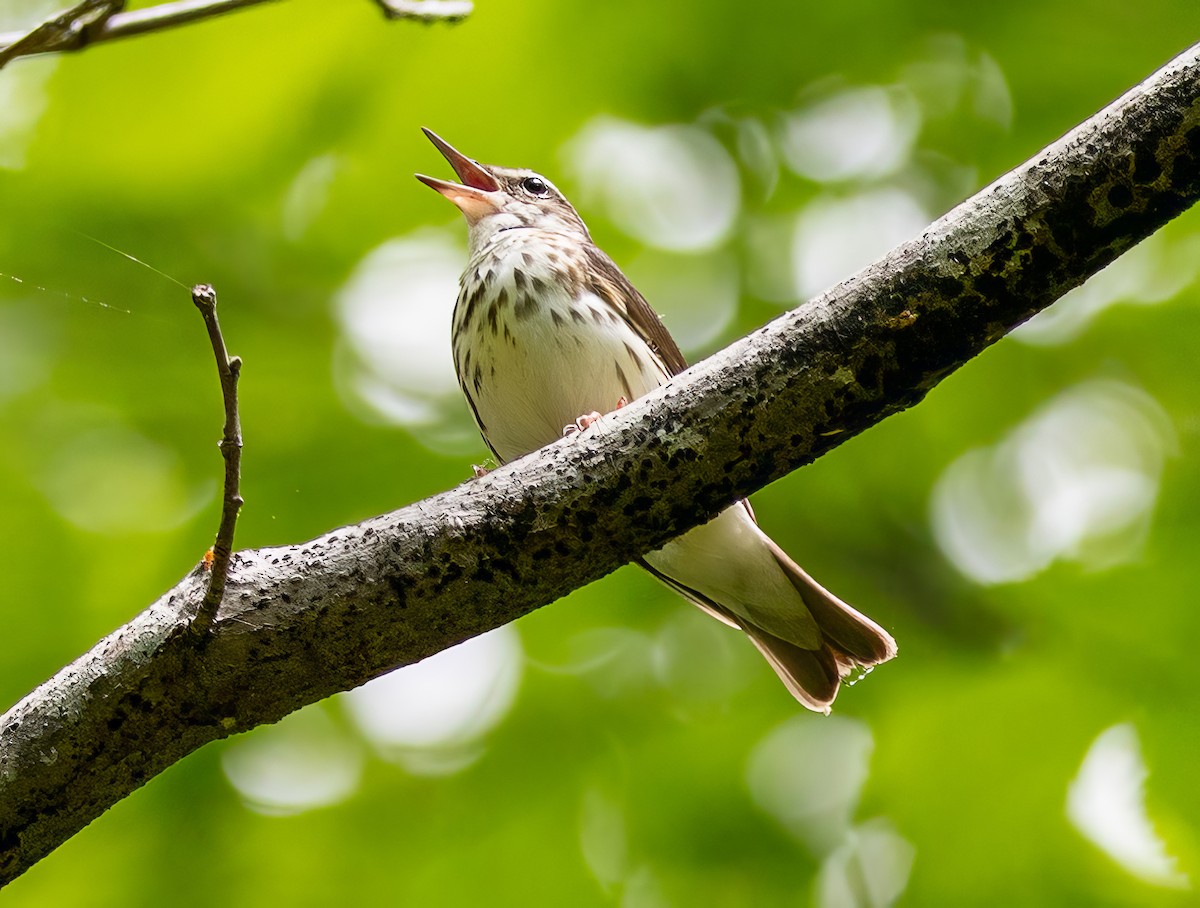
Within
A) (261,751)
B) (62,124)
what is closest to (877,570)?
(261,751)

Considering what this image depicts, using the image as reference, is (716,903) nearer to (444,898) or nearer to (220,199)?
(444,898)

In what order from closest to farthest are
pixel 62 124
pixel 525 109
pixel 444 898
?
pixel 444 898, pixel 62 124, pixel 525 109

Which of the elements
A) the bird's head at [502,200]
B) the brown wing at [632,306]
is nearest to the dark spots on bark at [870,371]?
the brown wing at [632,306]

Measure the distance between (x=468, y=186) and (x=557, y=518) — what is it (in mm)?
2333

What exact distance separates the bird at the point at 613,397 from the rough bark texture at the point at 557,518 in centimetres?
135

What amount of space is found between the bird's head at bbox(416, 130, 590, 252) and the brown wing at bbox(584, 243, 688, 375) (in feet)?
1.15

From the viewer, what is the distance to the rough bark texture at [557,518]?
2162mm

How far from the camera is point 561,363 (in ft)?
12.0

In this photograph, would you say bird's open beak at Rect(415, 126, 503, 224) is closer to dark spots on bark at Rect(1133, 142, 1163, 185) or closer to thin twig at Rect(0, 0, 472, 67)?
thin twig at Rect(0, 0, 472, 67)

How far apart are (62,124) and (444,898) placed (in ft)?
8.86

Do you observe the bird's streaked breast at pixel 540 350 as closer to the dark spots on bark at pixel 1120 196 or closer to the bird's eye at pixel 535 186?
the bird's eye at pixel 535 186

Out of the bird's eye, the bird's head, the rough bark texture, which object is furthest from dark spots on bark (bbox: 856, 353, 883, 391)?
the bird's eye

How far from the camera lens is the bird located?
3.65m

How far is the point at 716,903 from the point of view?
3.85 m
